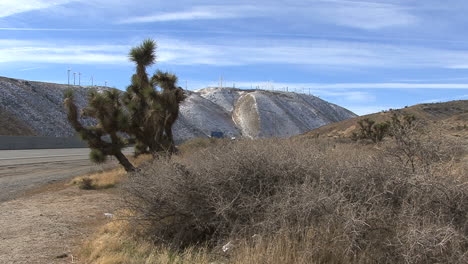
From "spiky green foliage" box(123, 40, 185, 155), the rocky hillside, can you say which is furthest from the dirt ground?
the rocky hillside

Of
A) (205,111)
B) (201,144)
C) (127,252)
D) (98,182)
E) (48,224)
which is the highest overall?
(205,111)

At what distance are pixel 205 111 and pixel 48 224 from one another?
326 feet

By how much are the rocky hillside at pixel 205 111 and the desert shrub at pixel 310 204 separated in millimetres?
18652

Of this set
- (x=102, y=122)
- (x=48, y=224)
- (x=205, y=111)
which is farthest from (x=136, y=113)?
(x=205, y=111)

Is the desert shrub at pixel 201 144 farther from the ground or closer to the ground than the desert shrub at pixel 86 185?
farther from the ground

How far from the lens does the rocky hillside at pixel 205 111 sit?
67.1m

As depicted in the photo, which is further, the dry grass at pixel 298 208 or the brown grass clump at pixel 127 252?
the brown grass clump at pixel 127 252

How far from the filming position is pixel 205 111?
10881cm

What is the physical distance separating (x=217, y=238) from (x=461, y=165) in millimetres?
3777

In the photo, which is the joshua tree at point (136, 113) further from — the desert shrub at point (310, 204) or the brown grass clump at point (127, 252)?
the desert shrub at point (310, 204)

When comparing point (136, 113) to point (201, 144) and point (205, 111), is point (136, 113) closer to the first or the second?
point (201, 144)

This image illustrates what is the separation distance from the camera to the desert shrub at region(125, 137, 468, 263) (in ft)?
17.7

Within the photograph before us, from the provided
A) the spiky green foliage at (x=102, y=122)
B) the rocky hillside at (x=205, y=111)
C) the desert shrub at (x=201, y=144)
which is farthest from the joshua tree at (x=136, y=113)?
the rocky hillside at (x=205, y=111)

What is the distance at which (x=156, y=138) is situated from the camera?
19.3m
